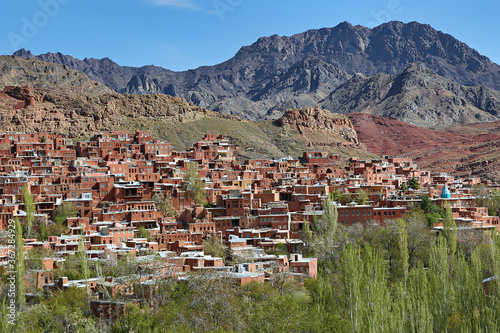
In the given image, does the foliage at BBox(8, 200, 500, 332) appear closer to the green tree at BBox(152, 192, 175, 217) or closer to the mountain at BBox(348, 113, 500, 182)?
the green tree at BBox(152, 192, 175, 217)

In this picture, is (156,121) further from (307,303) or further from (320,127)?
(307,303)

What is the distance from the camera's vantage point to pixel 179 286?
4144 centimetres

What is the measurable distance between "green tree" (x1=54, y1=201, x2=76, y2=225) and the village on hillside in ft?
0.32

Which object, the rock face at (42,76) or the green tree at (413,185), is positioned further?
the rock face at (42,76)

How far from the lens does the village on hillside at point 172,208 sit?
157ft

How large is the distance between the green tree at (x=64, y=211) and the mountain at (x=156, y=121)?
37361 millimetres

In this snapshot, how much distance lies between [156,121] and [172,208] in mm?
51125

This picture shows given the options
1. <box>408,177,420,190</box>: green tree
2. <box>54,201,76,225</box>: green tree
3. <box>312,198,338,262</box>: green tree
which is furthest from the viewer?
<box>408,177,420,190</box>: green tree

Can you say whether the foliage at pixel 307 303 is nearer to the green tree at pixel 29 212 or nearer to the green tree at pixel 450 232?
the green tree at pixel 450 232

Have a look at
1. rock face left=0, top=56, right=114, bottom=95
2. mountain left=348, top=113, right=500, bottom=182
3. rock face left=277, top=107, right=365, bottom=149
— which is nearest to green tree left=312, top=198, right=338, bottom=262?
rock face left=277, top=107, right=365, bottom=149

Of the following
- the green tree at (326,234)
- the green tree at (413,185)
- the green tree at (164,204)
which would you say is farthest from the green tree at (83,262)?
the green tree at (413,185)

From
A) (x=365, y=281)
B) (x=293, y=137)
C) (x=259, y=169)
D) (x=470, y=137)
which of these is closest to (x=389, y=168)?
(x=259, y=169)

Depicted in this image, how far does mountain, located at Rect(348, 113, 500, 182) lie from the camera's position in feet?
452

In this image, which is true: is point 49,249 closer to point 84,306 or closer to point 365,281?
point 84,306
